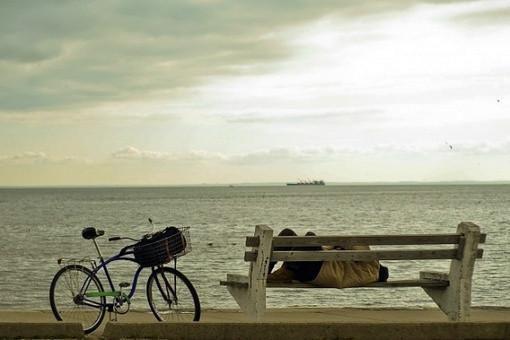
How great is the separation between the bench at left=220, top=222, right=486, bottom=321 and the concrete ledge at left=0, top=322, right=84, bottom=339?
177 centimetres

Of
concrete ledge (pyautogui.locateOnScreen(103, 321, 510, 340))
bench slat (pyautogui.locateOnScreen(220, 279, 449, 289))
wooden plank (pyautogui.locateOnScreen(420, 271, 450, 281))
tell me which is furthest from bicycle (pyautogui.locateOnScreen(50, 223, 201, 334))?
wooden plank (pyautogui.locateOnScreen(420, 271, 450, 281))

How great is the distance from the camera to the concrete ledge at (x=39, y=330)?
816 cm

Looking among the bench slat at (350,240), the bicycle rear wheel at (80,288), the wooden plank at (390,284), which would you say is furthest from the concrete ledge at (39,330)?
the wooden plank at (390,284)

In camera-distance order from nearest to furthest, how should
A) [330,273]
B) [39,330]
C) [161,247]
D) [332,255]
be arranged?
[39,330] < [332,255] < [161,247] < [330,273]

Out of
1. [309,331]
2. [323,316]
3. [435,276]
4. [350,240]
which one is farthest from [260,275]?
[435,276]

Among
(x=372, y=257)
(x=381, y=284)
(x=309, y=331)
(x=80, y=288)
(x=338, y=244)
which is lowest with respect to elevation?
(x=309, y=331)

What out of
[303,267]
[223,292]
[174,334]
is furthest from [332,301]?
[174,334]

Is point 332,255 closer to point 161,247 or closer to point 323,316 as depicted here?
point 323,316

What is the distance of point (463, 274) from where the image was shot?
9.53m

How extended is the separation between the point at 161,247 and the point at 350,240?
1.86 metres

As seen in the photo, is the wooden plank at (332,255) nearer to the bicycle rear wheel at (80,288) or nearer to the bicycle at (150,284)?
the bicycle at (150,284)

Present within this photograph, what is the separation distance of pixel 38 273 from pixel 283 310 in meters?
24.9

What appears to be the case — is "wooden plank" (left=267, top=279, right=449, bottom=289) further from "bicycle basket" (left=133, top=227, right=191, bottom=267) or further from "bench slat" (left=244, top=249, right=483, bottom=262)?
"bicycle basket" (left=133, top=227, right=191, bottom=267)

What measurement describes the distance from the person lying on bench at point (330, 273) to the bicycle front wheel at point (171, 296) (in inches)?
33.9
